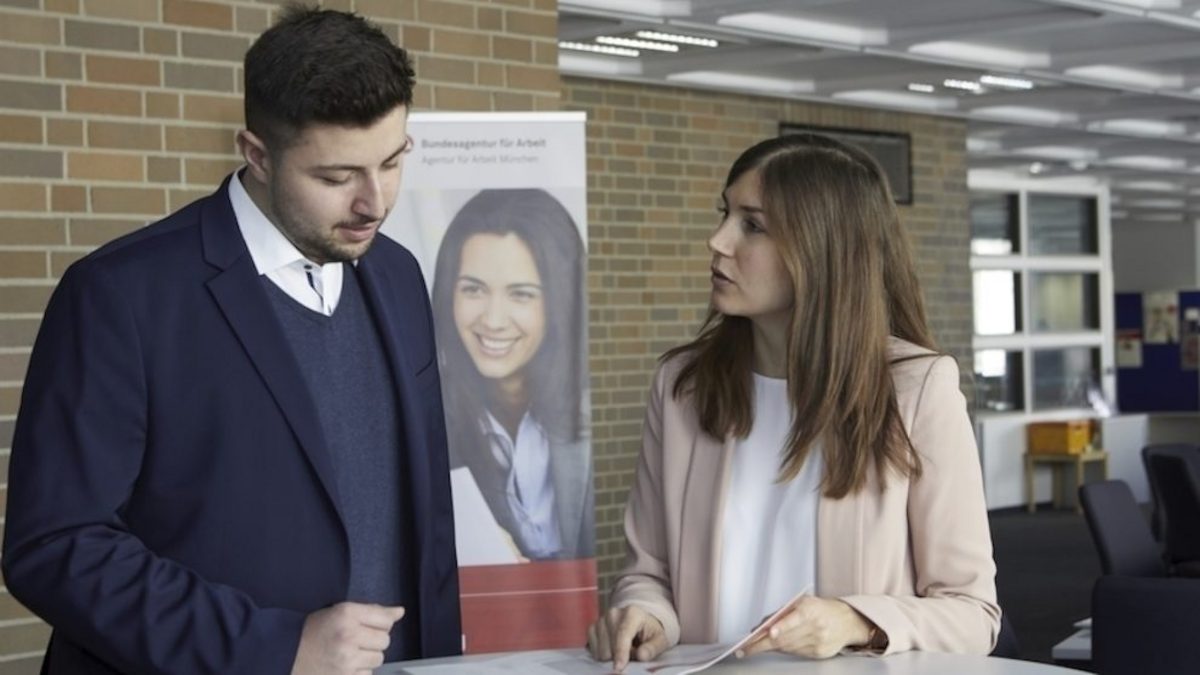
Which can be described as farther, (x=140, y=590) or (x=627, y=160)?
(x=627, y=160)

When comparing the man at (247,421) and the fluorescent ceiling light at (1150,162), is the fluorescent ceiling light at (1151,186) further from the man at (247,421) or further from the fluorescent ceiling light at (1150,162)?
the man at (247,421)

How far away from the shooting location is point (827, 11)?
800cm

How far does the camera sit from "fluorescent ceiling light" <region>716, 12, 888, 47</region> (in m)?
7.91

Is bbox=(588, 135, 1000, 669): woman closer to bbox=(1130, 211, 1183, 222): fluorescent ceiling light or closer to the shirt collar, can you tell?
the shirt collar

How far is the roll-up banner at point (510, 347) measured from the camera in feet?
14.7

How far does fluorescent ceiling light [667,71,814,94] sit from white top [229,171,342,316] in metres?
7.48

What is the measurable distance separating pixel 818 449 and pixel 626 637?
1.34ft

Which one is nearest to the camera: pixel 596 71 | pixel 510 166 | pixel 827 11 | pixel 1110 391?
pixel 510 166

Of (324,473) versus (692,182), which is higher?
(692,182)

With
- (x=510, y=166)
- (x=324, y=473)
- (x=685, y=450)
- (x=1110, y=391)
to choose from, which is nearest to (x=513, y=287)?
(x=510, y=166)

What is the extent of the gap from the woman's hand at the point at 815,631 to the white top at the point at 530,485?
→ 2513 mm

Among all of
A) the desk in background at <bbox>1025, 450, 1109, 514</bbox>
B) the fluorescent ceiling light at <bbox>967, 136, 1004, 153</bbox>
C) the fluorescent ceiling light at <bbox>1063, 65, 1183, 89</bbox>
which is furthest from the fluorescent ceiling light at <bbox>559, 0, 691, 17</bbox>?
the desk in background at <bbox>1025, 450, 1109, 514</bbox>

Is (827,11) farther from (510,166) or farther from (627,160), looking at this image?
(510,166)

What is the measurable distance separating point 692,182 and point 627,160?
53 cm
